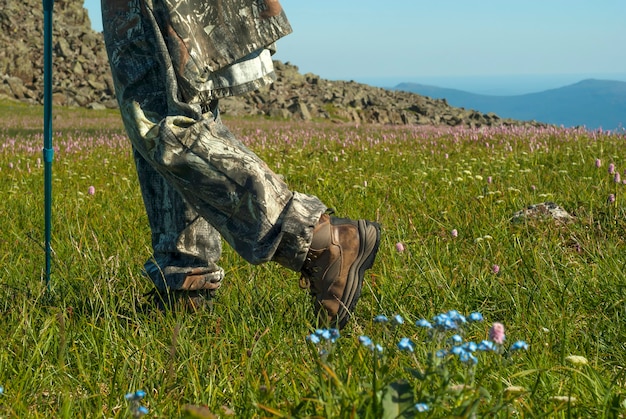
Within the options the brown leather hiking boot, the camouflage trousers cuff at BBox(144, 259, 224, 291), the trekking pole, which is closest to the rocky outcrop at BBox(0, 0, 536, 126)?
the trekking pole

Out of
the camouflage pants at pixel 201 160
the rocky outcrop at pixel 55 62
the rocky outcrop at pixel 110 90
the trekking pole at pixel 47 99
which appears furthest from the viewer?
the rocky outcrop at pixel 55 62

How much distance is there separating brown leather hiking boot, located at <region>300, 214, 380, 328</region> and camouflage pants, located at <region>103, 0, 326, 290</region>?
0.32 feet

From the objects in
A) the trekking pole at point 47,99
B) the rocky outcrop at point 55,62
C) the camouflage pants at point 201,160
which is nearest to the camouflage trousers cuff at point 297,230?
the camouflage pants at point 201,160

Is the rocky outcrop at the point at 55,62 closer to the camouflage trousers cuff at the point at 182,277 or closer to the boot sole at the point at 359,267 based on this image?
the camouflage trousers cuff at the point at 182,277

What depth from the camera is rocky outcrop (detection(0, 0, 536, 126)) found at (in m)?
40.3

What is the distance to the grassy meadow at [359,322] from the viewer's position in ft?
6.37

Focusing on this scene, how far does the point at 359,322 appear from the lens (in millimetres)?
3318

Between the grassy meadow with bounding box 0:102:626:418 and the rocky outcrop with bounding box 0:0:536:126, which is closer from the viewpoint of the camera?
the grassy meadow with bounding box 0:102:626:418

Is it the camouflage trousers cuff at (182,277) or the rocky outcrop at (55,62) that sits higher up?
the rocky outcrop at (55,62)

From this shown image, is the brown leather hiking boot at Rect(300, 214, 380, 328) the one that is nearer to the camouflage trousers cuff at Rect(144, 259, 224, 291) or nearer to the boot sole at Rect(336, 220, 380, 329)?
the boot sole at Rect(336, 220, 380, 329)

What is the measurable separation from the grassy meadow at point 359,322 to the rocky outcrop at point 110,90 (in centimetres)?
3072

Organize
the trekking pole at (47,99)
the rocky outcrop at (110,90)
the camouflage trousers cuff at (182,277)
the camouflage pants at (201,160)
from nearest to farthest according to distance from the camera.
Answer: the camouflage pants at (201,160)
the camouflage trousers cuff at (182,277)
the trekking pole at (47,99)
the rocky outcrop at (110,90)

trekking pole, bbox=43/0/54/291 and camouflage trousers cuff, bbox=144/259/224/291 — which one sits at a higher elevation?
trekking pole, bbox=43/0/54/291

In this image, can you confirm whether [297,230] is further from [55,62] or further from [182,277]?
[55,62]
